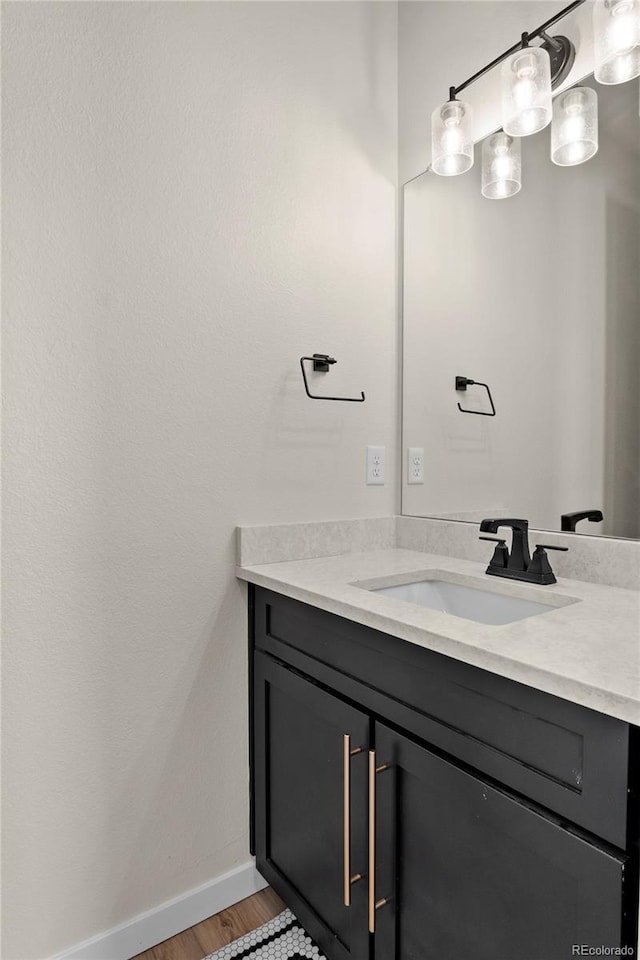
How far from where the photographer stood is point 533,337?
136cm

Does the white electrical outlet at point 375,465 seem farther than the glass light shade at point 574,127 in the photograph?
Yes

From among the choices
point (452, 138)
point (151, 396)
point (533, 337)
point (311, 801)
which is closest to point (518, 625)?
point (311, 801)

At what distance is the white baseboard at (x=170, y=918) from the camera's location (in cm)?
121

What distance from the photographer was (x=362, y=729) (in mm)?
1006

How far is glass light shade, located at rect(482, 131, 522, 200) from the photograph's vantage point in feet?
4.53

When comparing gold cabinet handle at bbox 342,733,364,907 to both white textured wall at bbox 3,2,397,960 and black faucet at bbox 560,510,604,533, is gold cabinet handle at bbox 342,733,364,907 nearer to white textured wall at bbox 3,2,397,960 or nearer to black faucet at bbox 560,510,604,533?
white textured wall at bbox 3,2,397,960

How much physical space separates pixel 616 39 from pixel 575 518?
0.98 meters

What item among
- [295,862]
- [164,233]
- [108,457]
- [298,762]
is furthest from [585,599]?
[164,233]

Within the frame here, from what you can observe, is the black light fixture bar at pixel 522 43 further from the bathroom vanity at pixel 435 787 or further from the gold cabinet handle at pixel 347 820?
the gold cabinet handle at pixel 347 820

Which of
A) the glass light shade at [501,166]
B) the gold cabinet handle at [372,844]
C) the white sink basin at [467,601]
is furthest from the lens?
the glass light shade at [501,166]

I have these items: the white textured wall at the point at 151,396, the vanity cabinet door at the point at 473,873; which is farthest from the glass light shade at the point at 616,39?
the vanity cabinet door at the point at 473,873

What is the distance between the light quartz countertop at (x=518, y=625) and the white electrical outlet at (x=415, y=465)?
348 millimetres

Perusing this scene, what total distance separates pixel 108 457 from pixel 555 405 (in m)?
1.05

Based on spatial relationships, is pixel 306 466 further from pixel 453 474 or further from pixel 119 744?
pixel 119 744
